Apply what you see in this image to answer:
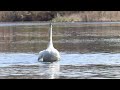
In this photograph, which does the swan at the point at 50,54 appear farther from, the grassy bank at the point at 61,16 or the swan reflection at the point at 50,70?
the grassy bank at the point at 61,16

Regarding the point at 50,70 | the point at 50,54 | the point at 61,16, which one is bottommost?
the point at 61,16

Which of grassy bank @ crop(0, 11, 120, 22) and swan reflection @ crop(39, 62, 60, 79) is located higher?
swan reflection @ crop(39, 62, 60, 79)

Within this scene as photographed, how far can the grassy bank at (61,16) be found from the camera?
211 feet

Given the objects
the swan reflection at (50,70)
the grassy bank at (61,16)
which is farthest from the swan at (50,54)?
the grassy bank at (61,16)

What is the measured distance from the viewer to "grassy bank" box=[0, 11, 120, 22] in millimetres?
64438

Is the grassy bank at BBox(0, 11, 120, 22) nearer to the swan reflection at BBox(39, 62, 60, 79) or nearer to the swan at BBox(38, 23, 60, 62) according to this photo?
the swan at BBox(38, 23, 60, 62)

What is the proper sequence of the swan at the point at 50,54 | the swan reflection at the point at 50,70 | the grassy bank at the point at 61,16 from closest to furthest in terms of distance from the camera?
1. the swan reflection at the point at 50,70
2. the swan at the point at 50,54
3. the grassy bank at the point at 61,16

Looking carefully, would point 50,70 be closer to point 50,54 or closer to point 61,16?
point 50,54

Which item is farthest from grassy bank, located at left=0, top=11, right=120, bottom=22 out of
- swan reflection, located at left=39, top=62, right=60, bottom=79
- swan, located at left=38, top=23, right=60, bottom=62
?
swan reflection, located at left=39, top=62, right=60, bottom=79

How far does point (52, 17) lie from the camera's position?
72.9 meters

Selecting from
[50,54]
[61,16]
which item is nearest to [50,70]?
[50,54]

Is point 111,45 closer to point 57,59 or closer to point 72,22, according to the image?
point 57,59

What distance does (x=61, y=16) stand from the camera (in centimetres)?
7269
